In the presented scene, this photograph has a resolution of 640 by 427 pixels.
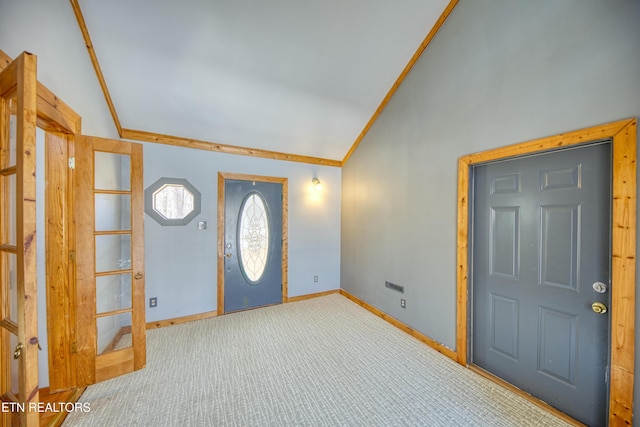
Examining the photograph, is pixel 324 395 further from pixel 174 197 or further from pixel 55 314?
pixel 174 197

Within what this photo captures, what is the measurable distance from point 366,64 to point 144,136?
9.62 feet

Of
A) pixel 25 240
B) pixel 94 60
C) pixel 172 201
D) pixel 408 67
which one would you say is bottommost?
pixel 25 240

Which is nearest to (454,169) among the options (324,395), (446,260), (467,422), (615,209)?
(446,260)

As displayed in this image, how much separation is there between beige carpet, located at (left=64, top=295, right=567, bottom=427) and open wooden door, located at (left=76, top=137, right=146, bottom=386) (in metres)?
0.22

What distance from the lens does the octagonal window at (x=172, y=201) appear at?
3.10m

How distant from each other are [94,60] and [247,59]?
4.58ft

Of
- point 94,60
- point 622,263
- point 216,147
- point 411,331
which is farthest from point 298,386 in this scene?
point 94,60

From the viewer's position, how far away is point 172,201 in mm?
3217

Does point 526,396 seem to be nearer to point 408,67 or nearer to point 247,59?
point 408,67

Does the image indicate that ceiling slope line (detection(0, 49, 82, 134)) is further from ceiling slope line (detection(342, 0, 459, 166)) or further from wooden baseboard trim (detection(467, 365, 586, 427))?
wooden baseboard trim (detection(467, 365, 586, 427))

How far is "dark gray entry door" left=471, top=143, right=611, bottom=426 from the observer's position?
1.62 m

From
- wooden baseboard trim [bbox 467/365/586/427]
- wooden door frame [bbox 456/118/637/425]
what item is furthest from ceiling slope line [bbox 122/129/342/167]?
wooden baseboard trim [bbox 467/365/586/427]

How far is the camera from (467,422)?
1704 millimetres

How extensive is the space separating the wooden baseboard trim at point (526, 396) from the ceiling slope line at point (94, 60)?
15.1 feet
